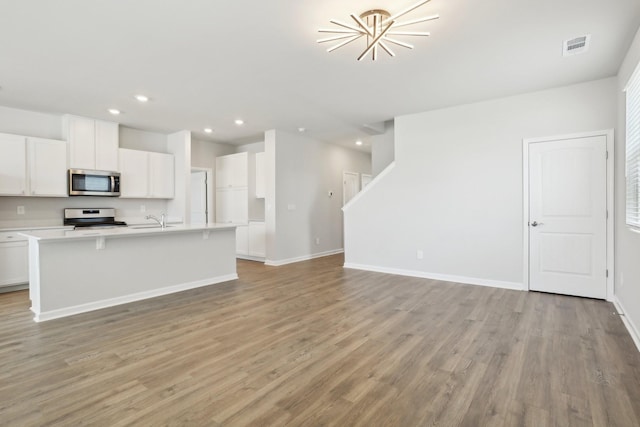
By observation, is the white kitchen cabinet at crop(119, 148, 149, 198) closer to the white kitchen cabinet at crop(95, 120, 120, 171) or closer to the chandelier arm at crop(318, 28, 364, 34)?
the white kitchen cabinet at crop(95, 120, 120, 171)

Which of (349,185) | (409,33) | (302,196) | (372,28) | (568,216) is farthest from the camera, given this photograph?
(349,185)

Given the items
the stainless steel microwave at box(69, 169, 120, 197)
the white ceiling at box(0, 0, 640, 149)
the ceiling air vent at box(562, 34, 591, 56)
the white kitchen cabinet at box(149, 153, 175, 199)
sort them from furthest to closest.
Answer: the white kitchen cabinet at box(149, 153, 175, 199), the stainless steel microwave at box(69, 169, 120, 197), the ceiling air vent at box(562, 34, 591, 56), the white ceiling at box(0, 0, 640, 149)

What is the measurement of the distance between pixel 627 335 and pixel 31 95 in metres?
7.17

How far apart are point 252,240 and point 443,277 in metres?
3.88

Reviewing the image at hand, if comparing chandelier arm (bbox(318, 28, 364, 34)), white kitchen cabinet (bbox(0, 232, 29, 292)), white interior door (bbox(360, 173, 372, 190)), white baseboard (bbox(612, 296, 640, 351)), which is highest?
chandelier arm (bbox(318, 28, 364, 34))

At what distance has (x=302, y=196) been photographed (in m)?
6.93

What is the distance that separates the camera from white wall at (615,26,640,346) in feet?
9.04

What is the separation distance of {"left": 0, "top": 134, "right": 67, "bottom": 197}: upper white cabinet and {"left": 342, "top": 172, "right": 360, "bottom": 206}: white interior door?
555 cm

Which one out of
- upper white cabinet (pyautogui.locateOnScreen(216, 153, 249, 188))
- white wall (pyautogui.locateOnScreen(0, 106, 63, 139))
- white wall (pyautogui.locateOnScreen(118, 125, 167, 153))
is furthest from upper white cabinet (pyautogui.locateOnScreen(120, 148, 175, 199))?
upper white cabinet (pyautogui.locateOnScreen(216, 153, 249, 188))

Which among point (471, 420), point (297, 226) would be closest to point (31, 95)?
point (297, 226)

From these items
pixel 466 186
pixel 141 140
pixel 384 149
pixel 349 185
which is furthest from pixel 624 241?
pixel 141 140

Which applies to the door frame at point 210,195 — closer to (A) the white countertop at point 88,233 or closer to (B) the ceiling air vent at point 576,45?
(A) the white countertop at point 88,233

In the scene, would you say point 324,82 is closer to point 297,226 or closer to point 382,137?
point 382,137

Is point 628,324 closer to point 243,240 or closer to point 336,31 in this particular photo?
point 336,31
